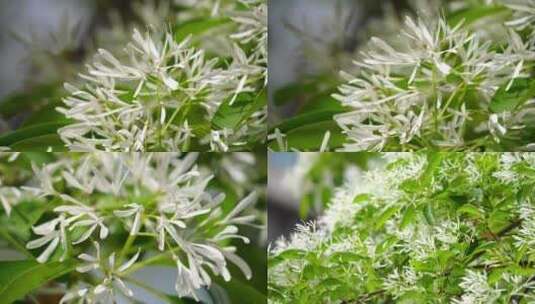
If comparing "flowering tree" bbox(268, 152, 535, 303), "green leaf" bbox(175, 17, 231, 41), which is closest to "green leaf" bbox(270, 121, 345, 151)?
"flowering tree" bbox(268, 152, 535, 303)

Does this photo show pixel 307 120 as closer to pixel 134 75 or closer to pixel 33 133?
pixel 134 75

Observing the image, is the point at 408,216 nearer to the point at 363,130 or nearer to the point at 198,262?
the point at 363,130

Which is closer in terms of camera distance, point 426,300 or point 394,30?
point 426,300

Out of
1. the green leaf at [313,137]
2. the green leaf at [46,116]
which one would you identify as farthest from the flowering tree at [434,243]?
the green leaf at [46,116]

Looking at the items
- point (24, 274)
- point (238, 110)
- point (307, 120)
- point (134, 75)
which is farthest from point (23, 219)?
point (307, 120)

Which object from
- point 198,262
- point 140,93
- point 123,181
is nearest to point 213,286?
point 198,262

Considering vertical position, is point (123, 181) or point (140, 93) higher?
point (140, 93)

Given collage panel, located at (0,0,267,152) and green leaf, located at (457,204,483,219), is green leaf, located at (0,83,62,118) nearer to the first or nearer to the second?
collage panel, located at (0,0,267,152)

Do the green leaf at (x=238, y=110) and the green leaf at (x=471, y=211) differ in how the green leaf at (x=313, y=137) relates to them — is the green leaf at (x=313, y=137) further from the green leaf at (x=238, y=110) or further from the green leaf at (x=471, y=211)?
the green leaf at (x=471, y=211)

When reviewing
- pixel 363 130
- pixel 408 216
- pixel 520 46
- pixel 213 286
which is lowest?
pixel 213 286
